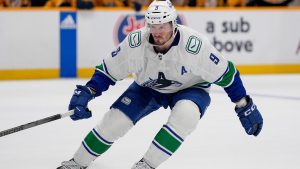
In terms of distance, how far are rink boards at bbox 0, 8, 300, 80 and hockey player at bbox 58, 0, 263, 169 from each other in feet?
14.0

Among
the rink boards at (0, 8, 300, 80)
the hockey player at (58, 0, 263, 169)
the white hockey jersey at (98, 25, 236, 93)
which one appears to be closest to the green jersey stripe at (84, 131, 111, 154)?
the hockey player at (58, 0, 263, 169)

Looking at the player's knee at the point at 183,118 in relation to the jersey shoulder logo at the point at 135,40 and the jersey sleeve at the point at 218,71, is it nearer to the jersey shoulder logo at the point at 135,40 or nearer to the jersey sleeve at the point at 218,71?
the jersey sleeve at the point at 218,71

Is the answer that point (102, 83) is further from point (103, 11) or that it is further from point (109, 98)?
point (103, 11)

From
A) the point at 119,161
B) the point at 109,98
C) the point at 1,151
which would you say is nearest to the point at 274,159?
the point at 119,161

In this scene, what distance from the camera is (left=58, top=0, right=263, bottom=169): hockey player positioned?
3170 millimetres

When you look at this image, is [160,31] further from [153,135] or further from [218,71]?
[153,135]

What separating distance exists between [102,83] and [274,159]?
119cm

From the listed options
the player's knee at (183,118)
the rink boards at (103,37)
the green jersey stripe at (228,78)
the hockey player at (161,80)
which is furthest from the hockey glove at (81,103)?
the rink boards at (103,37)

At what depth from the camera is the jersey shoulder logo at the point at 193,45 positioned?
10.6 feet

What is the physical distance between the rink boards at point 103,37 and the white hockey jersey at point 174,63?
4.31m

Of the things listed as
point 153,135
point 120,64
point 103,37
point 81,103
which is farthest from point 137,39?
point 103,37

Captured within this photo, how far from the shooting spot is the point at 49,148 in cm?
418

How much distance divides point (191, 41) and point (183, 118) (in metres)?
0.42

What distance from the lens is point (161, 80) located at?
131 inches
